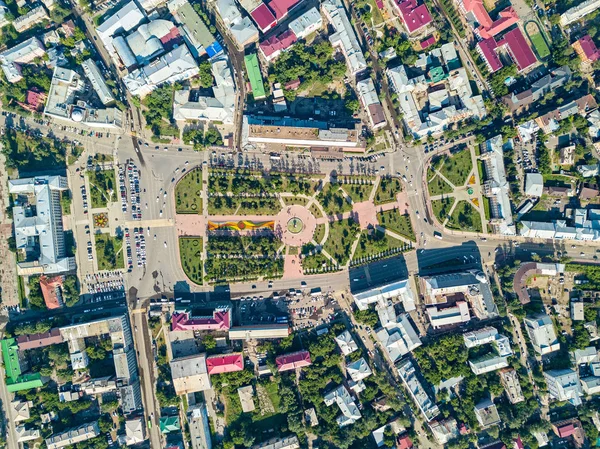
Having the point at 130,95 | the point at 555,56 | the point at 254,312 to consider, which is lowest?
the point at 254,312

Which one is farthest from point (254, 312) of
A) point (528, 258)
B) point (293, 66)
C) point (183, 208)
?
point (528, 258)

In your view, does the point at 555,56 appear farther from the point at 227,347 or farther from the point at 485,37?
the point at 227,347

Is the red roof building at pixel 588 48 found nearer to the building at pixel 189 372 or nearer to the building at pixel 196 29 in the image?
the building at pixel 196 29

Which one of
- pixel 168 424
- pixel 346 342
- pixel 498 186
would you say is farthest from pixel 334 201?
pixel 168 424

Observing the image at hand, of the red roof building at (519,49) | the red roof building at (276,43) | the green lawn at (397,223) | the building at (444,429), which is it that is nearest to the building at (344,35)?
the red roof building at (276,43)

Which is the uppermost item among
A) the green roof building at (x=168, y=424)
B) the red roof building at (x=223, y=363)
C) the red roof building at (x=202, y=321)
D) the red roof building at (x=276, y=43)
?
the red roof building at (x=276, y=43)

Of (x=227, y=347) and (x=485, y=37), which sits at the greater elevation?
(x=485, y=37)
